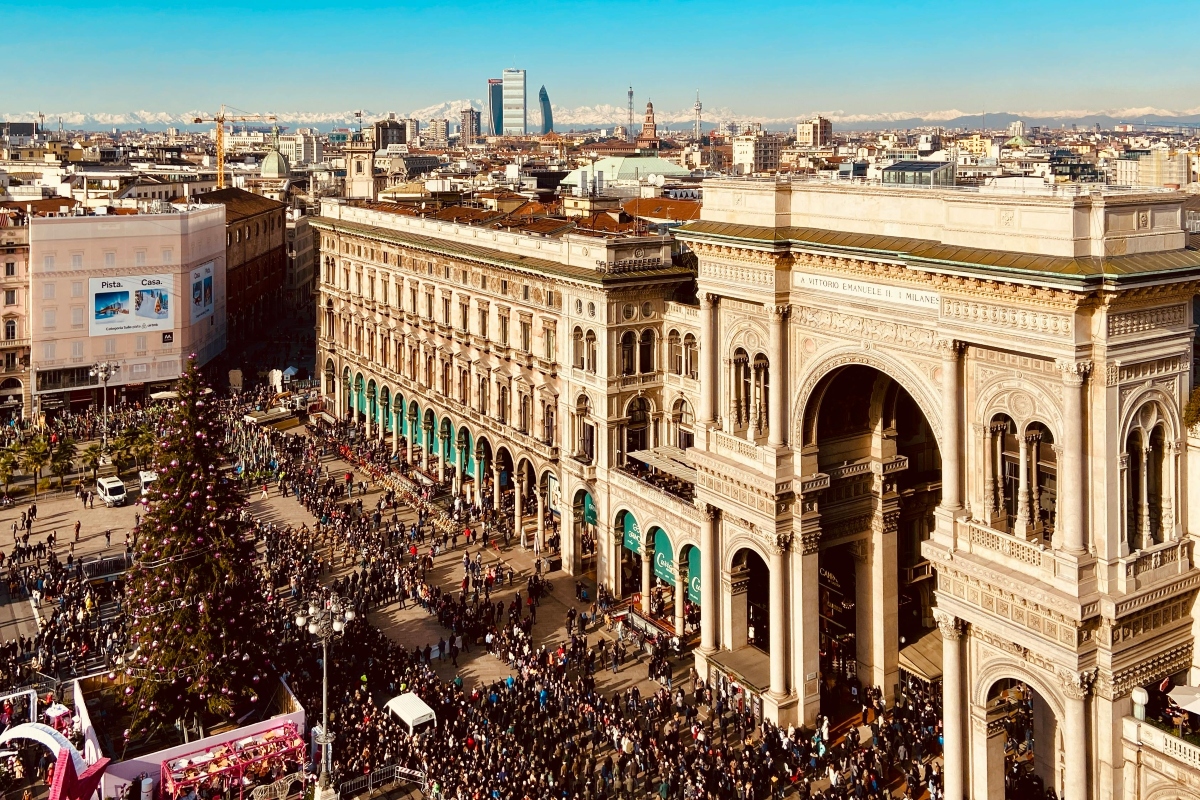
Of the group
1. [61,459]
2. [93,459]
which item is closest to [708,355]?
[93,459]

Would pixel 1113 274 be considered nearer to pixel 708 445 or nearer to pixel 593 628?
pixel 708 445

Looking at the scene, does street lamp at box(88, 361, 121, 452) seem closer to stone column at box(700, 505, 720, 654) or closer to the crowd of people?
the crowd of people

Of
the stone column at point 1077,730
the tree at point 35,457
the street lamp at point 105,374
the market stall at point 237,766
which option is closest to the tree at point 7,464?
the tree at point 35,457

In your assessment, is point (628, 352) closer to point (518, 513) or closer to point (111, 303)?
point (518, 513)

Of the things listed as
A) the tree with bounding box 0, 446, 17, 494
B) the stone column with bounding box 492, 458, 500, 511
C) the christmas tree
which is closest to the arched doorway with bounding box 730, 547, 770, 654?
the christmas tree

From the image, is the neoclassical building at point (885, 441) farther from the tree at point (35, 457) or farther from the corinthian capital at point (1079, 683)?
the tree at point (35, 457)

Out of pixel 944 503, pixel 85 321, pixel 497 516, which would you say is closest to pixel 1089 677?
pixel 944 503
